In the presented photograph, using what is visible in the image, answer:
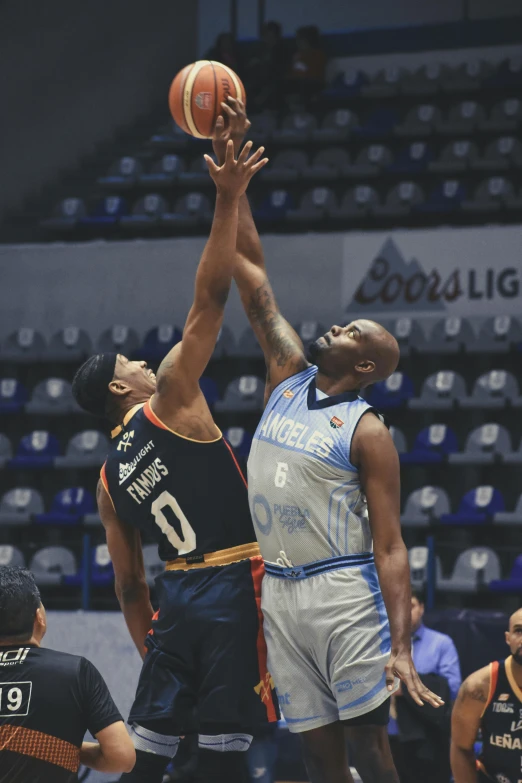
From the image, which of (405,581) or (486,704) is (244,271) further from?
(486,704)

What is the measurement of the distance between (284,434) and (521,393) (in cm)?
753

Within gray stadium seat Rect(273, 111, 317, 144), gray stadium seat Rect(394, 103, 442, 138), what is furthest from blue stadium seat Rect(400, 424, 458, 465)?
gray stadium seat Rect(273, 111, 317, 144)

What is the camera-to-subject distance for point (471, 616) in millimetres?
7355

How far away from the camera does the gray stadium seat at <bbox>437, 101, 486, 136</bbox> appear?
12617 millimetres

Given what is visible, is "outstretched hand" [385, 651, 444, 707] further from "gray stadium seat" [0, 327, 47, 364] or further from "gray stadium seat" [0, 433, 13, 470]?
"gray stadium seat" [0, 327, 47, 364]

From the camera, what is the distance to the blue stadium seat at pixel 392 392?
1024 centimetres

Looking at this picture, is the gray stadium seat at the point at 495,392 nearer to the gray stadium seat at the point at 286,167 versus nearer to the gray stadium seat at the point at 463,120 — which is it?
the gray stadium seat at the point at 463,120

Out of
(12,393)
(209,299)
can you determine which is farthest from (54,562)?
(209,299)

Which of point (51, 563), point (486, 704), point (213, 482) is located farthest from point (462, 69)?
point (213, 482)

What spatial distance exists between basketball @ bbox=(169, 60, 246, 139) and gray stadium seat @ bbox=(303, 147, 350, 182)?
850 centimetres

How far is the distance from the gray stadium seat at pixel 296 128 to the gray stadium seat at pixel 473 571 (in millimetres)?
6088

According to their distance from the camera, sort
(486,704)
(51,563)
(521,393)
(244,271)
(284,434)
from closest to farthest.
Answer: (284,434) < (244,271) < (486,704) < (51,563) < (521,393)

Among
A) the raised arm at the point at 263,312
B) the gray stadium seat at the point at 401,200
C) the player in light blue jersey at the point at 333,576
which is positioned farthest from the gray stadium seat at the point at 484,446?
the player in light blue jersey at the point at 333,576

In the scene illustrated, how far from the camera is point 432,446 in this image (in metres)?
9.92
